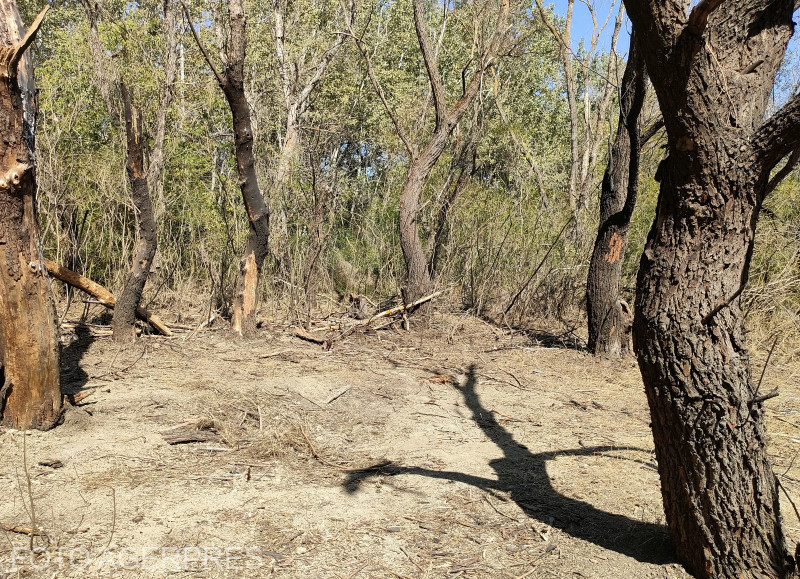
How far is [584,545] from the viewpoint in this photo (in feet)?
10.9

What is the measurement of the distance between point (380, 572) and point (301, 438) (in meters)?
1.82

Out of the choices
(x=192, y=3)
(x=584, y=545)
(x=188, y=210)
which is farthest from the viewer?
A: (x=192, y=3)

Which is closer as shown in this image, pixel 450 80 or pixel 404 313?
pixel 404 313

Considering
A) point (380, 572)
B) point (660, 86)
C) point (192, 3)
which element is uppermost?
point (192, 3)

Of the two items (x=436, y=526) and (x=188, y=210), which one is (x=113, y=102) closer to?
(x=188, y=210)

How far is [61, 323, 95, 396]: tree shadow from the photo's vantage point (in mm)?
5356

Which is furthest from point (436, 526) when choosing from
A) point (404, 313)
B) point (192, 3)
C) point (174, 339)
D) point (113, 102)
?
point (192, 3)

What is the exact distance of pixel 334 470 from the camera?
14.2 ft

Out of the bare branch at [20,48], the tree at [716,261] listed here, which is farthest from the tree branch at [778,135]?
the bare branch at [20,48]

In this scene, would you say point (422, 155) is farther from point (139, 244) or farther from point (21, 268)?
point (21, 268)

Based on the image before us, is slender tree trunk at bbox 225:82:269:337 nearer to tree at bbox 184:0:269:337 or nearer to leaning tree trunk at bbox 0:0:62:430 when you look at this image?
tree at bbox 184:0:269:337

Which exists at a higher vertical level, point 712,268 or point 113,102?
point 113,102

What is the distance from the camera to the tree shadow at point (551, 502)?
3.29 metres

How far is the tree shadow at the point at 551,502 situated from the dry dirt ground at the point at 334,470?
13mm
